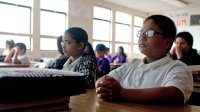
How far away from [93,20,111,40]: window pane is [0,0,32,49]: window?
2606 mm

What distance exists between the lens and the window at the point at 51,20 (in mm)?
6727

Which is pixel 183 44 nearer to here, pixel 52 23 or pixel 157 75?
pixel 157 75

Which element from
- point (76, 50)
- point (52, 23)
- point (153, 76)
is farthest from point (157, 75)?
point (52, 23)

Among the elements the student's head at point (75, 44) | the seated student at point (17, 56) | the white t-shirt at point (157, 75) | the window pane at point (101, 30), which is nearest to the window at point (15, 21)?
the seated student at point (17, 56)

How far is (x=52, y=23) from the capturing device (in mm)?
7008

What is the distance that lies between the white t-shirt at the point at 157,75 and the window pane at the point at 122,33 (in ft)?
27.0

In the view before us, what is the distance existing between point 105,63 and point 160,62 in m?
3.57

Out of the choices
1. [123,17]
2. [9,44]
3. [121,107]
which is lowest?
[121,107]

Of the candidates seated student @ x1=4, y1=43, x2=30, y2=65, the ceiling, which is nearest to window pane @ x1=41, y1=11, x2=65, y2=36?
seated student @ x1=4, y1=43, x2=30, y2=65

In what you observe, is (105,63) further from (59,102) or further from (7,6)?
(59,102)

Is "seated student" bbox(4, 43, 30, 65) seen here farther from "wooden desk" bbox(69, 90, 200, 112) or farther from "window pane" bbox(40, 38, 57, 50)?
"wooden desk" bbox(69, 90, 200, 112)

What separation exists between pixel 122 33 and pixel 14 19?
4892mm

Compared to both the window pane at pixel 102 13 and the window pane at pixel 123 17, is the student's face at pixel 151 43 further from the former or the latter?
the window pane at pixel 123 17

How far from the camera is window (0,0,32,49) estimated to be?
5.86 metres
